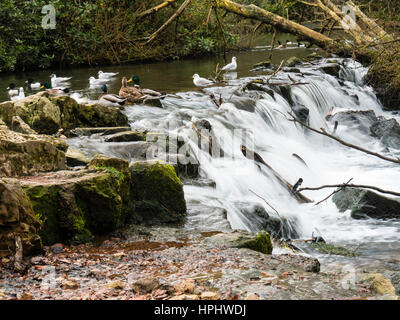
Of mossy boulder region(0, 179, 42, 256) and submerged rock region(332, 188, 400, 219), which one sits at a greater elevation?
mossy boulder region(0, 179, 42, 256)

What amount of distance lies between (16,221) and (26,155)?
1454mm

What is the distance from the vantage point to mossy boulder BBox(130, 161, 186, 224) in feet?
19.4

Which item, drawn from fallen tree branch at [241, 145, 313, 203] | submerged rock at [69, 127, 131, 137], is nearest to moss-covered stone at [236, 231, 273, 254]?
fallen tree branch at [241, 145, 313, 203]

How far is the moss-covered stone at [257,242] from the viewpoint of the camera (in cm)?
483

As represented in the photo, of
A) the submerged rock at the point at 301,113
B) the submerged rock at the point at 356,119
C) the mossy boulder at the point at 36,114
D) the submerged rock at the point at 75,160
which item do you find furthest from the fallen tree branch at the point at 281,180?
the submerged rock at the point at 356,119

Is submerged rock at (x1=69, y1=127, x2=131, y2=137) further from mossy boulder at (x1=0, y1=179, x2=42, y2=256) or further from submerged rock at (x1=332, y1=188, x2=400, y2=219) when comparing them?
mossy boulder at (x1=0, y1=179, x2=42, y2=256)

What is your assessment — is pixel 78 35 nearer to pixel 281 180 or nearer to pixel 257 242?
pixel 281 180

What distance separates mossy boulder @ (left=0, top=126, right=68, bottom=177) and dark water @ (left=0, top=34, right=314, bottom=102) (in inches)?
277

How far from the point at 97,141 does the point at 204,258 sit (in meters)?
4.21

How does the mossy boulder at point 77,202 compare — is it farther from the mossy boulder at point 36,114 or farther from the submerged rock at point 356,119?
the submerged rock at point 356,119

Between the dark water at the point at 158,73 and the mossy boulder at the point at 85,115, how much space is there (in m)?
3.17

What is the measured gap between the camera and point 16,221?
412 centimetres

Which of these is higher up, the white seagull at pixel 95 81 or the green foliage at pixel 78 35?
the green foliage at pixel 78 35

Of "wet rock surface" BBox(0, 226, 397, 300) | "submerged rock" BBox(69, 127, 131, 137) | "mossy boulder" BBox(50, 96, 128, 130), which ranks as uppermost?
"mossy boulder" BBox(50, 96, 128, 130)
